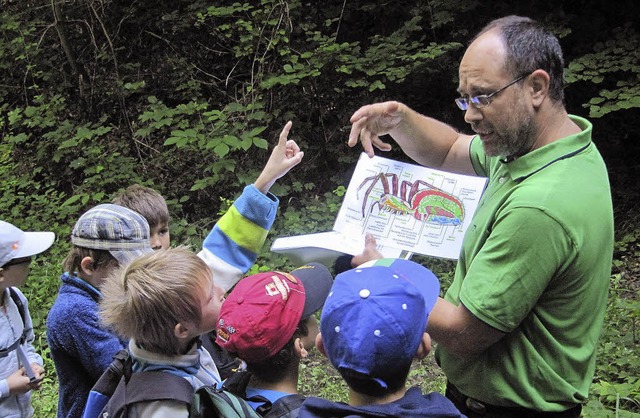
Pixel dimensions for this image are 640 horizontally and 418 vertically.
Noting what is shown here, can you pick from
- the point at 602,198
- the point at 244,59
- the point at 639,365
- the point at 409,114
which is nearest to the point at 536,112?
the point at 602,198

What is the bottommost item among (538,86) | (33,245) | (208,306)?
(33,245)

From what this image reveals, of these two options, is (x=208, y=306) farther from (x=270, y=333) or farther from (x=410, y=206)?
(x=410, y=206)

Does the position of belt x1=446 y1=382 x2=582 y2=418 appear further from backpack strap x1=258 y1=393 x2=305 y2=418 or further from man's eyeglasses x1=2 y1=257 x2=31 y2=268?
man's eyeglasses x1=2 y1=257 x2=31 y2=268

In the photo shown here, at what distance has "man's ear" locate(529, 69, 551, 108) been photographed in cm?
190

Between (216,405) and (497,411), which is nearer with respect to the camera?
(216,405)

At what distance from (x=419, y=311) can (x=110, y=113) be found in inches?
288

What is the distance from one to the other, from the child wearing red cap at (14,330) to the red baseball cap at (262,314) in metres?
1.23

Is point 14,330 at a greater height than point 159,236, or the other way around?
point 159,236

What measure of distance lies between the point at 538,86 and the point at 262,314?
1102 mm

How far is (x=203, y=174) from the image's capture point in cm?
703

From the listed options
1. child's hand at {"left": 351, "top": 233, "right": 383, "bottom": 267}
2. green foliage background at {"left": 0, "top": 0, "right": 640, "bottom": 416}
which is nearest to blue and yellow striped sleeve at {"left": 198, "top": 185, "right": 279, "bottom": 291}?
child's hand at {"left": 351, "top": 233, "right": 383, "bottom": 267}

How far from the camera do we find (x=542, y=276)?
1.72m

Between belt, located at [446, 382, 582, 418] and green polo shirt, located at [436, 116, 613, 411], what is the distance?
1.1 inches

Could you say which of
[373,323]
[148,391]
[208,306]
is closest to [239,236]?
[208,306]
